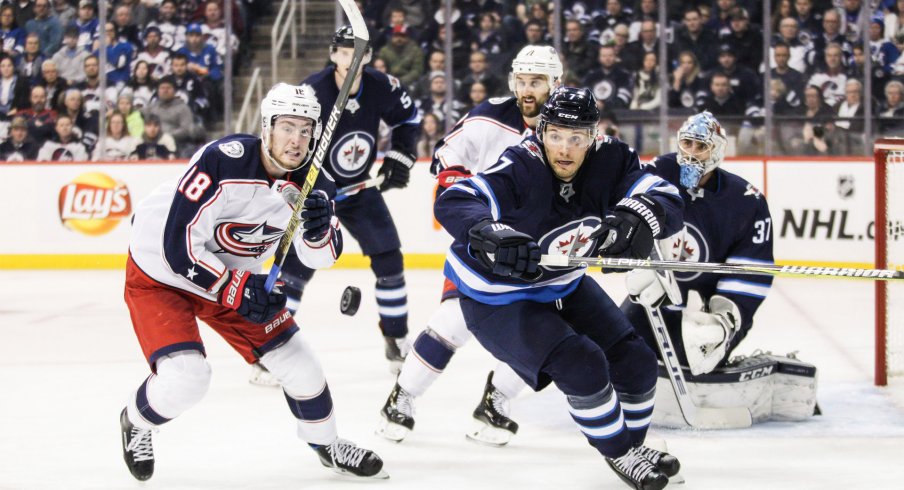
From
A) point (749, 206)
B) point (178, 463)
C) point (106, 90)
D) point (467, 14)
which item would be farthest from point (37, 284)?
point (749, 206)

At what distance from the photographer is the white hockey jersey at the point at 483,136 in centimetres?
407

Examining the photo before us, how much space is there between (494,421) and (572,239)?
2.67 ft

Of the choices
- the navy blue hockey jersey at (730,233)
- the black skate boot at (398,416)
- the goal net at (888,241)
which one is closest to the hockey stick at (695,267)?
the navy blue hockey jersey at (730,233)

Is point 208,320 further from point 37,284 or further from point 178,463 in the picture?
point 37,284

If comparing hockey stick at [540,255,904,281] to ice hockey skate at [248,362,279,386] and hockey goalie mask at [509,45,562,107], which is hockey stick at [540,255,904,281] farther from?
ice hockey skate at [248,362,279,386]

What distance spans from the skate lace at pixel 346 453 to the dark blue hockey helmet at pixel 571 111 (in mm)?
981

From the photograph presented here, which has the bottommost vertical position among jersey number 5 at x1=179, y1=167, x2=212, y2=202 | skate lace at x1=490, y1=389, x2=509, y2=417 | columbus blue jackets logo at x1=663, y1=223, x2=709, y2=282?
skate lace at x1=490, y1=389, x2=509, y2=417

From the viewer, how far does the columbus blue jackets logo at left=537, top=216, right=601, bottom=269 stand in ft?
9.91

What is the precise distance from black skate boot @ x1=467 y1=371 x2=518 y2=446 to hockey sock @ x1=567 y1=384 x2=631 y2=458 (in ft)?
2.13

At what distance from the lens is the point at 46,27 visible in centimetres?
772

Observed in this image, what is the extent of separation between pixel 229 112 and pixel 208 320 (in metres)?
4.48

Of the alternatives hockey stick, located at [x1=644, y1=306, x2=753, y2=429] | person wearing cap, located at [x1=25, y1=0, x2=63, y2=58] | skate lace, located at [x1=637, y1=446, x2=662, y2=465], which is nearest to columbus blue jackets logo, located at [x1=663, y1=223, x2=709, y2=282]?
hockey stick, located at [x1=644, y1=306, x2=753, y2=429]

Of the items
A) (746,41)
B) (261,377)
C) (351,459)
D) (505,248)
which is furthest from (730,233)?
(746,41)

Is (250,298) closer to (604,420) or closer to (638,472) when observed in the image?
(604,420)
